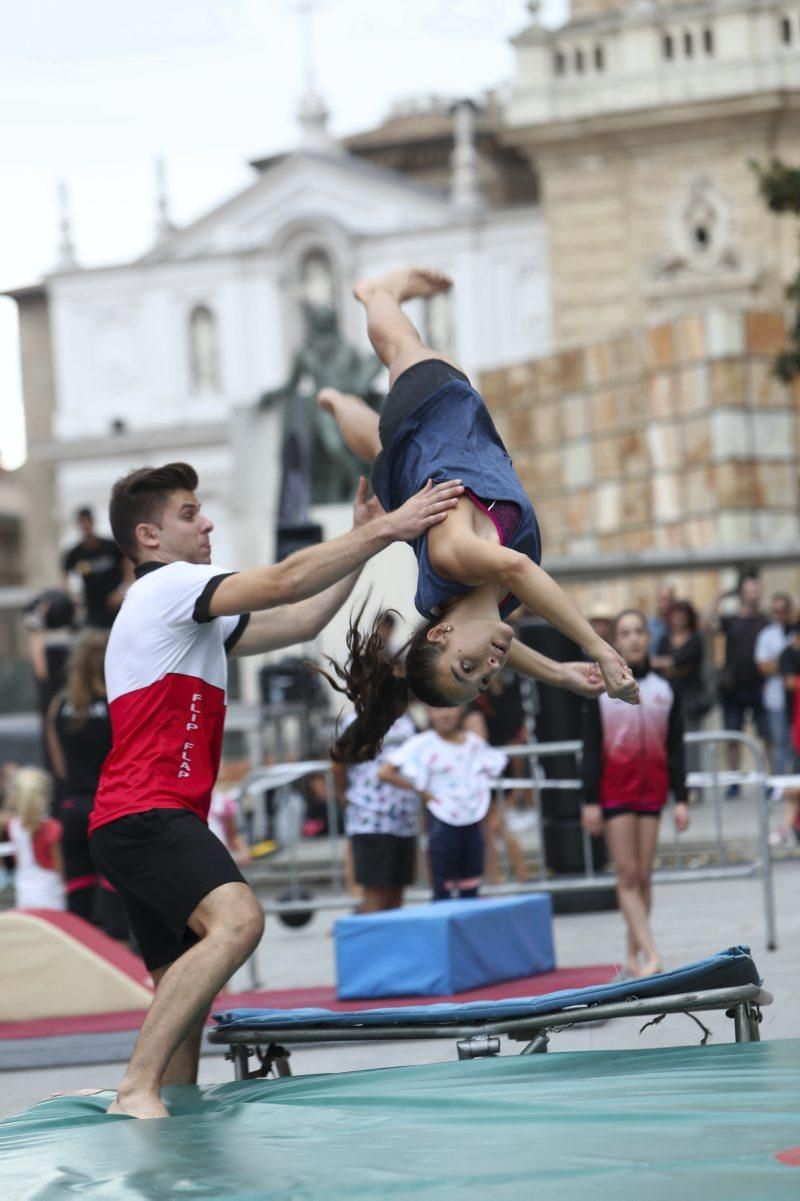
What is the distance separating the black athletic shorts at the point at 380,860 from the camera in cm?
1070

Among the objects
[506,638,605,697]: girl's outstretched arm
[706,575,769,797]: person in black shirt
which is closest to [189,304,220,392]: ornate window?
[706,575,769,797]: person in black shirt

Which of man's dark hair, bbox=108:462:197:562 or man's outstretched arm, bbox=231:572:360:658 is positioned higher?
man's dark hair, bbox=108:462:197:562

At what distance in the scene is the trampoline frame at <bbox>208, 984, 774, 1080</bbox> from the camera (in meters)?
6.18

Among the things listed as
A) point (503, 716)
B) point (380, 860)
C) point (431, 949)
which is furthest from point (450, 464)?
point (503, 716)

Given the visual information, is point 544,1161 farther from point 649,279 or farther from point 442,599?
point 649,279

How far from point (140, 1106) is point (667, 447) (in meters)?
23.3

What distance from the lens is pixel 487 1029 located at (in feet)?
21.2

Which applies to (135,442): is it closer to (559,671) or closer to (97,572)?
(97,572)

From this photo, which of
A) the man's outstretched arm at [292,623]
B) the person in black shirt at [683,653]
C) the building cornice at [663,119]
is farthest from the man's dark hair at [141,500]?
the building cornice at [663,119]

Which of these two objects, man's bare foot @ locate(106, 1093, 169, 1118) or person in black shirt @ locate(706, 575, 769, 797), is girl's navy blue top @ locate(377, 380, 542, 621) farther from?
person in black shirt @ locate(706, 575, 769, 797)

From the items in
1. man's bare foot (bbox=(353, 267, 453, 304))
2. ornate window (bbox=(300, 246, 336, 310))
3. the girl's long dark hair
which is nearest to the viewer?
the girl's long dark hair

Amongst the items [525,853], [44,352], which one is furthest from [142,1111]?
[44,352]

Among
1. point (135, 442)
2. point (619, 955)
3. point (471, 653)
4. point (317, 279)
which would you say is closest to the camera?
point (471, 653)

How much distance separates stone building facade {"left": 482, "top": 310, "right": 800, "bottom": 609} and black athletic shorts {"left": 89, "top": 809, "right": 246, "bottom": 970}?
19.6 metres
